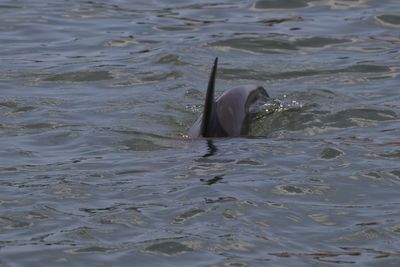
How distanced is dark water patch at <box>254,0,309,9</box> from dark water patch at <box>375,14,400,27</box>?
3.52ft

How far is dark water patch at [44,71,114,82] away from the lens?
10992mm

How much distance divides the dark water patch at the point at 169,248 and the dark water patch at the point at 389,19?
272 inches

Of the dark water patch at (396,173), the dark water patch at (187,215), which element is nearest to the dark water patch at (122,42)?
the dark water patch at (396,173)

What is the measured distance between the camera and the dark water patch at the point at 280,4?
14039mm

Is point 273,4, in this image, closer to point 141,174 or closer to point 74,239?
point 141,174

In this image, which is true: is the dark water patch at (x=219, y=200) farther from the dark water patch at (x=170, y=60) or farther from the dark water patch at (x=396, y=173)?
the dark water patch at (x=170, y=60)

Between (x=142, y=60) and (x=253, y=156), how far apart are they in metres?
3.56

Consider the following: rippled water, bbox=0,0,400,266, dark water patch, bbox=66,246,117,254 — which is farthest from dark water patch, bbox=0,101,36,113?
dark water patch, bbox=66,246,117,254

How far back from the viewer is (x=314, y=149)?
338 inches

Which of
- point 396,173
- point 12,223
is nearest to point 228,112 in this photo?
point 396,173

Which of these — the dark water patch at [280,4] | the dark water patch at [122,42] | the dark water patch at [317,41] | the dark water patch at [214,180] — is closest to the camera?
the dark water patch at [214,180]

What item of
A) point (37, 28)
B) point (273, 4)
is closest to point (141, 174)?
point (37, 28)

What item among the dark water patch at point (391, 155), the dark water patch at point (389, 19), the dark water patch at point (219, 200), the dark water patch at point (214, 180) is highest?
the dark water patch at point (389, 19)

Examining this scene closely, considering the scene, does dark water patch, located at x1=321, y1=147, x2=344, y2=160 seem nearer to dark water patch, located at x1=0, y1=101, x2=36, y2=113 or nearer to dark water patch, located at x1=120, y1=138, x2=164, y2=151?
dark water patch, located at x1=120, y1=138, x2=164, y2=151
